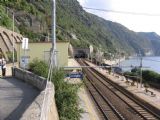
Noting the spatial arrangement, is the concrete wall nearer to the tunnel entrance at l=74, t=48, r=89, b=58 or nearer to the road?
the road

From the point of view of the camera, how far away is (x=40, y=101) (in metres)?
12.9

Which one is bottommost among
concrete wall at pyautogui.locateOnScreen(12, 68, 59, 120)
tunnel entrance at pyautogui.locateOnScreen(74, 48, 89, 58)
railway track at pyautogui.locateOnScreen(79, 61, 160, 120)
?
railway track at pyautogui.locateOnScreen(79, 61, 160, 120)

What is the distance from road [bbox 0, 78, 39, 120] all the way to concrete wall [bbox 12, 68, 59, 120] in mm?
507

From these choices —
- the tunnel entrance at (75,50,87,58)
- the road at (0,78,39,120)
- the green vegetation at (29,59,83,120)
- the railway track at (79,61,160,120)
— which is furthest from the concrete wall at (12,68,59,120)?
the tunnel entrance at (75,50,87,58)

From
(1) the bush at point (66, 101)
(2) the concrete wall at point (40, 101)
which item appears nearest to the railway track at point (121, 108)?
(1) the bush at point (66, 101)

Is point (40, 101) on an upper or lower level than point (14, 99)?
upper

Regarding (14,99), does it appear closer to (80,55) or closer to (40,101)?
(40,101)

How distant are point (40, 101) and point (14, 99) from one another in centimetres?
598

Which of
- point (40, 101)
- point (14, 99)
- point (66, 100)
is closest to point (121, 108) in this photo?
point (66, 100)

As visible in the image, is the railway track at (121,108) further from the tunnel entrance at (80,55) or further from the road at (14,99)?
the tunnel entrance at (80,55)

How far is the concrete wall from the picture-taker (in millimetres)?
10629

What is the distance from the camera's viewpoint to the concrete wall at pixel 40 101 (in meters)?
10.6

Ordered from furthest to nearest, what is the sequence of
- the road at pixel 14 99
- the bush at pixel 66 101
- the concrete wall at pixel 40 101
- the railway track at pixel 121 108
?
the railway track at pixel 121 108, the bush at pixel 66 101, the road at pixel 14 99, the concrete wall at pixel 40 101

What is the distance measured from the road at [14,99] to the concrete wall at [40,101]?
0.51 m
